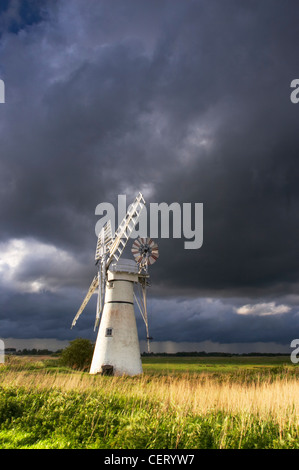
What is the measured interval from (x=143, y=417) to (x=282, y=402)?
4622 mm

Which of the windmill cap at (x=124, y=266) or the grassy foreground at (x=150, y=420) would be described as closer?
the grassy foreground at (x=150, y=420)

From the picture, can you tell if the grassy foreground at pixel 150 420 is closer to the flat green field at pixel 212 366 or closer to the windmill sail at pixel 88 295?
the flat green field at pixel 212 366

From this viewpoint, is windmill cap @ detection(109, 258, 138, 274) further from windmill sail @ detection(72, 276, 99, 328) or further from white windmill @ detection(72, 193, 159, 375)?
windmill sail @ detection(72, 276, 99, 328)

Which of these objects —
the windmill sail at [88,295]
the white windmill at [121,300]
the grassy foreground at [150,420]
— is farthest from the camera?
the windmill sail at [88,295]

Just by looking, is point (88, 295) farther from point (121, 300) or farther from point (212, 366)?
point (212, 366)

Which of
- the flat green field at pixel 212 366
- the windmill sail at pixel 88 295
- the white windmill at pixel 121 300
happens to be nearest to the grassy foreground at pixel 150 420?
the flat green field at pixel 212 366

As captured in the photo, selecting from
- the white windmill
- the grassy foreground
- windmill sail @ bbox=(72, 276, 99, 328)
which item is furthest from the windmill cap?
the grassy foreground

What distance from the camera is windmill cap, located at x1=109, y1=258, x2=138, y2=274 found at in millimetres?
33031

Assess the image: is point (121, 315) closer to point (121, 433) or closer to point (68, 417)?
point (68, 417)

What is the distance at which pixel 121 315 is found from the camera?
31984mm

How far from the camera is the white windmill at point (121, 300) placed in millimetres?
31125

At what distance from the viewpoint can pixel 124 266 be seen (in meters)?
33.3

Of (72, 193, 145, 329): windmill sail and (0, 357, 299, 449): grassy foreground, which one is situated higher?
(72, 193, 145, 329): windmill sail

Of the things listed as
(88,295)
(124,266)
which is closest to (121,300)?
(124,266)
